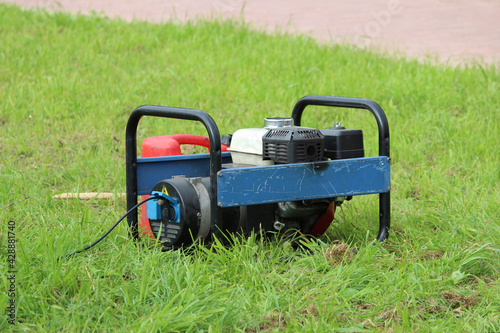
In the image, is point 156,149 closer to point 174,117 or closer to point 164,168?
point 164,168

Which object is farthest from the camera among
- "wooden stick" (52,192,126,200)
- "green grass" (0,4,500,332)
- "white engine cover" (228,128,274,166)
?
"wooden stick" (52,192,126,200)

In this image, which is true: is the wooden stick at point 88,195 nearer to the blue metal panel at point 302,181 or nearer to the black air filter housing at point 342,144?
the blue metal panel at point 302,181

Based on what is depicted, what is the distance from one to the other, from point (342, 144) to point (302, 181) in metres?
0.36

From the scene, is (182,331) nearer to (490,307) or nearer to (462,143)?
(490,307)

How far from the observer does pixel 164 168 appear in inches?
111

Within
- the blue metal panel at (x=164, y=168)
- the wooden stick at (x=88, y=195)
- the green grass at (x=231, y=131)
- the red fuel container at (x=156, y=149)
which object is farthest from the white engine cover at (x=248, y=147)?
the wooden stick at (x=88, y=195)

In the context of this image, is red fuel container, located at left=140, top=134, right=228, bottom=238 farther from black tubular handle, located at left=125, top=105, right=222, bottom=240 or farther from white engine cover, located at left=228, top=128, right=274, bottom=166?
white engine cover, located at left=228, top=128, right=274, bottom=166

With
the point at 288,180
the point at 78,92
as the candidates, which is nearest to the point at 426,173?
the point at 288,180

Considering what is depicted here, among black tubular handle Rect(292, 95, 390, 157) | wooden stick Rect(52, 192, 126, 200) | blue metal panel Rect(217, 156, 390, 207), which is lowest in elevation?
wooden stick Rect(52, 192, 126, 200)

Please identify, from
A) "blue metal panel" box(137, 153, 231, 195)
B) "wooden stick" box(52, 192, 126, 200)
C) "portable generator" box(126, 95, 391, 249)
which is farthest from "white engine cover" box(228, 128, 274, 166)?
"wooden stick" box(52, 192, 126, 200)

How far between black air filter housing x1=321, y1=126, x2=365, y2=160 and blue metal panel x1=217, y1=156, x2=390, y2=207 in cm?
13

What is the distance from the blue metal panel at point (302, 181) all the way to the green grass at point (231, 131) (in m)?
0.23

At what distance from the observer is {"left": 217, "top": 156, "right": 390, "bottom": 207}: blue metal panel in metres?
2.43

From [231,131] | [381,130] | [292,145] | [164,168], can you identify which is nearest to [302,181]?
[292,145]
